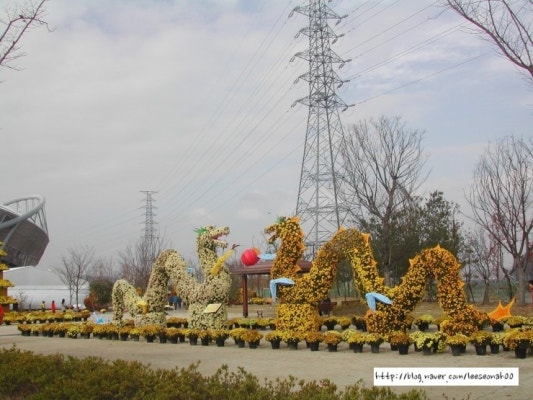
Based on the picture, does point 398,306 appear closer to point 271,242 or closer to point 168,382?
point 271,242

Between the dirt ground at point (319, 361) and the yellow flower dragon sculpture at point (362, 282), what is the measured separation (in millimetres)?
652

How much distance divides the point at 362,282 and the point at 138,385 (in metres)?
7.05

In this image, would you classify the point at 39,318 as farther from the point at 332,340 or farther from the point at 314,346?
the point at 332,340

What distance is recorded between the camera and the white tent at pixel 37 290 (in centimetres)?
4531

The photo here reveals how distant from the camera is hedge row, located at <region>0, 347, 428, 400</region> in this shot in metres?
5.67

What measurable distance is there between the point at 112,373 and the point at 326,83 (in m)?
23.3

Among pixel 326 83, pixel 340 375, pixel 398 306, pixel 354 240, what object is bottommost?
pixel 340 375

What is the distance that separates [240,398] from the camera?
5723mm

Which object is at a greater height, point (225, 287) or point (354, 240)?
point (354, 240)

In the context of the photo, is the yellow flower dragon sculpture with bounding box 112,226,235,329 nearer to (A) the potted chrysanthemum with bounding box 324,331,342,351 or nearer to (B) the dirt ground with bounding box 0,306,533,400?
(B) the dirt ground with bounding box 0,306,533,400

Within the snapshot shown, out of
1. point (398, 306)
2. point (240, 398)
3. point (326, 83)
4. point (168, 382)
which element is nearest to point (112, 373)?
point (168, 382)

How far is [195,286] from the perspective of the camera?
16.1m

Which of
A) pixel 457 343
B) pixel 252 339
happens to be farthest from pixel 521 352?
pixel 252 339

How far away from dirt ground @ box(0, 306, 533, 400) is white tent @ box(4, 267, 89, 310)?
32.1 m
